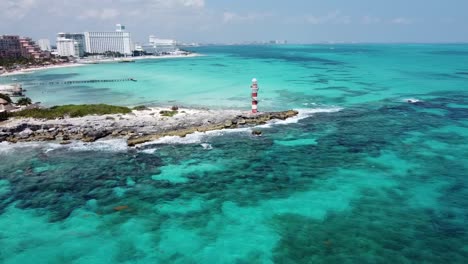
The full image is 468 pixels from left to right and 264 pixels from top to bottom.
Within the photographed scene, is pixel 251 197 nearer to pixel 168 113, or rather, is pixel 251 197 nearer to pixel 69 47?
pixel 168 113

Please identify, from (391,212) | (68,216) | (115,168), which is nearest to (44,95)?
(115,168)

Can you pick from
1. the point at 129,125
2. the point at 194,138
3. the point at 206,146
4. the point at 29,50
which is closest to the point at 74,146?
the point at 129,125

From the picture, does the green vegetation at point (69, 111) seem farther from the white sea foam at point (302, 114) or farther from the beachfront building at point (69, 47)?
the beachfront building at point (69, 47)

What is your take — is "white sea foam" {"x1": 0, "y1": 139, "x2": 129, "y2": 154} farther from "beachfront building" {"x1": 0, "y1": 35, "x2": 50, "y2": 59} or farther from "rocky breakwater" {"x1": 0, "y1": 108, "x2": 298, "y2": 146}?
"beachfront building" {"x1": 0, "y1": 35, "x2": 50, "y2": 59}

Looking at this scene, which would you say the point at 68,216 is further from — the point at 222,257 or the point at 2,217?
the point at 222,257

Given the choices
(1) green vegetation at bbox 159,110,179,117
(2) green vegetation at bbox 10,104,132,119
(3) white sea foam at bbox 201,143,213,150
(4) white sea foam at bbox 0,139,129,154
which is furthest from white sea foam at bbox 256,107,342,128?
(2) green vegetation at bbox 10,104,132,119

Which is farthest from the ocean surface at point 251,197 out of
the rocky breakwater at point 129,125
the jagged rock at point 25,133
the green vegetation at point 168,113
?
the green vegetation at point 168,113
